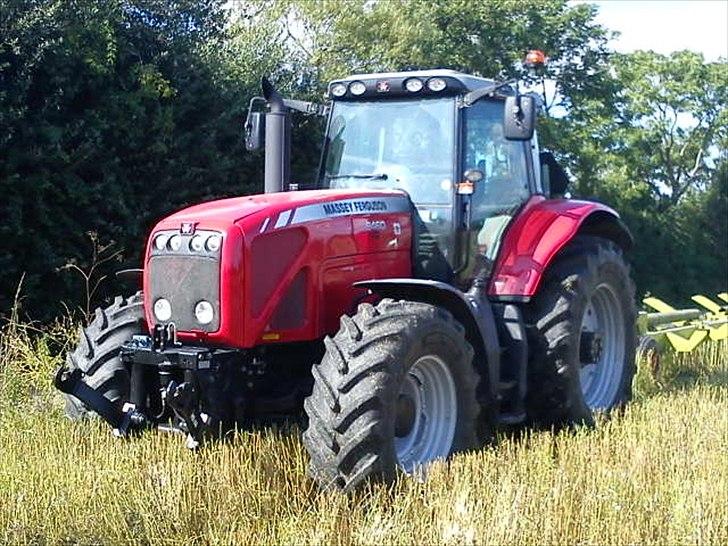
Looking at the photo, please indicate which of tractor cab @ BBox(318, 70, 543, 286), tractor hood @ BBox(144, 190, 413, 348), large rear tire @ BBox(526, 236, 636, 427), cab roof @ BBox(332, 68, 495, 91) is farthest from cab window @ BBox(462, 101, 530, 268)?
tractor hood @ BBox(144, 190, 413, 348)

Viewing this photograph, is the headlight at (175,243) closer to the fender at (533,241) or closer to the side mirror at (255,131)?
the side mirror at (255,131)

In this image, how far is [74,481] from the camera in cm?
501

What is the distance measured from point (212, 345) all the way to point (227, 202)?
36.0 inches

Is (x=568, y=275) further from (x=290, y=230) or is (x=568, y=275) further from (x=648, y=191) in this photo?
(x=648, y=191)

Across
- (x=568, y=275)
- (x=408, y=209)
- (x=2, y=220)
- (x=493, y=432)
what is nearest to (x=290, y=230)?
(x=408, y=209)

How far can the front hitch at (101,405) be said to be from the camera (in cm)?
560

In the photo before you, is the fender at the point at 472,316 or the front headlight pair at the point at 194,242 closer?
the front headlight pair at the point at 194,242

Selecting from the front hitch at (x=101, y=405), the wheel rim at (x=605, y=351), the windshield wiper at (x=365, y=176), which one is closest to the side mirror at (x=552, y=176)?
the wheel rim at (x=605, y=351)

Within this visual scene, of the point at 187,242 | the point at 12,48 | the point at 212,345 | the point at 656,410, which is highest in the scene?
the point at 12,48

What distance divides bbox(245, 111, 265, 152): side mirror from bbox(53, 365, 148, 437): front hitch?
207cm

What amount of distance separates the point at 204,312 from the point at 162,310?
1.10 feet

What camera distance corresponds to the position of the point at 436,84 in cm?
639

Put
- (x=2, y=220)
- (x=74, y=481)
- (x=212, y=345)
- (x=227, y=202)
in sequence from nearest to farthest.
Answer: (x=74, y=481) < (x=212, y=345) < (x=227, y=202) < (x=2, y=220)

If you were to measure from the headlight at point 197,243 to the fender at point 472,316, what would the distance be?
2.91 feet
